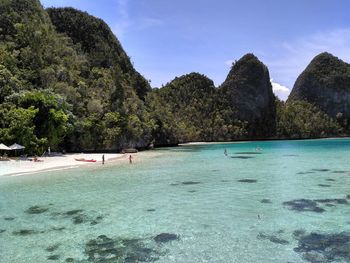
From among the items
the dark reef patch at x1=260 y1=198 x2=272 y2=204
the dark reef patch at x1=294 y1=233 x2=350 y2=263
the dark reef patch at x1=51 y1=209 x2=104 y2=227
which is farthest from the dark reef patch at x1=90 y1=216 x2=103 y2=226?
the dark reef patch at x1=260 y1=198 x2=272 y2=204

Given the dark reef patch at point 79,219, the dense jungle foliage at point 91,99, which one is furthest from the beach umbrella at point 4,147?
the dark reef patch at point 79,219

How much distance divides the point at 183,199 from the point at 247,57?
139 meters

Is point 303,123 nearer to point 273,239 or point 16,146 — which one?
point 16,146

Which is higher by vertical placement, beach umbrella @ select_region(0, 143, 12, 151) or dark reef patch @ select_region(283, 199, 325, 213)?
beach umbrella @ select_region(0, 143, 12, 151)

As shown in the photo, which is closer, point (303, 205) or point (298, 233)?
point (298, 233)

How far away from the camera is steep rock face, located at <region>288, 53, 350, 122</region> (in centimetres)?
16800

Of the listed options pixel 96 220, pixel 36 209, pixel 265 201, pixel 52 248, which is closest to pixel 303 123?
pixel 265 201

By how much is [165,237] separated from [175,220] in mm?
2170

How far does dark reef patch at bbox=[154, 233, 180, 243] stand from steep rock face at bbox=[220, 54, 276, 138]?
406 feet

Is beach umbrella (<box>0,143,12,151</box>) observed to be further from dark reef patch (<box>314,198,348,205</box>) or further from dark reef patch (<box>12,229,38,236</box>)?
dark reef patch (<box>314,198,348,205</box>)

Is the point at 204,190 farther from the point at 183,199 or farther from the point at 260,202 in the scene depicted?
the point at 260,202

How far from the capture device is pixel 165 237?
37.6 ft

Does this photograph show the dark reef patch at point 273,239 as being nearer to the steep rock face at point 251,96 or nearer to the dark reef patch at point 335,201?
the dark reef patch at point 335,201

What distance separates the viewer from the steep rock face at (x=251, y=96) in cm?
13788
